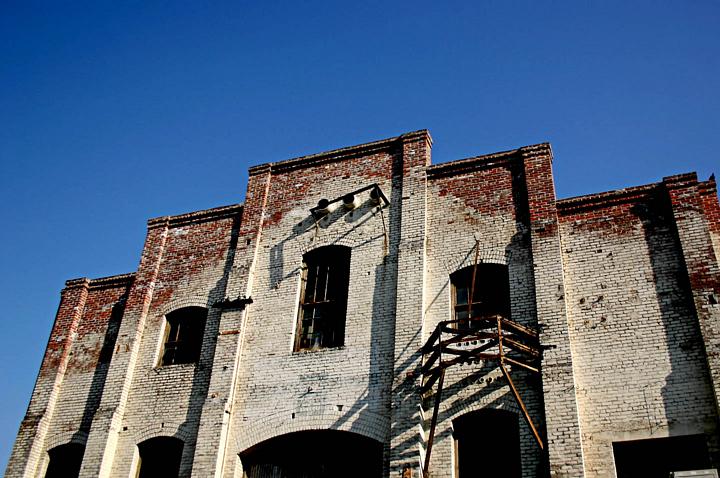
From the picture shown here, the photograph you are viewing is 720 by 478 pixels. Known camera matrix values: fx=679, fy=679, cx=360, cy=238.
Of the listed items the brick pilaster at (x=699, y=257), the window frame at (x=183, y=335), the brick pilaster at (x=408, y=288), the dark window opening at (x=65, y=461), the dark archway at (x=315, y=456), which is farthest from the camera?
the window frame at (x=183, y=335)

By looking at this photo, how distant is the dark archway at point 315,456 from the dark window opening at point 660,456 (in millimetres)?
3743

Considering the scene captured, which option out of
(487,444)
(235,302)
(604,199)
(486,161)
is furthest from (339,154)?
(487,444)

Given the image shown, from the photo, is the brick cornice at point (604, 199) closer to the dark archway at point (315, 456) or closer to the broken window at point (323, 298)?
the broken window at point (323, 298)

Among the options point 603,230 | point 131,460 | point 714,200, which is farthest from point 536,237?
point 131,460

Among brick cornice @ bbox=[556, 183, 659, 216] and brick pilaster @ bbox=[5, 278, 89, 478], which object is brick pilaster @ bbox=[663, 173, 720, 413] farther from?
brick pilaster @ bbox=[5, 278, 89, 478]

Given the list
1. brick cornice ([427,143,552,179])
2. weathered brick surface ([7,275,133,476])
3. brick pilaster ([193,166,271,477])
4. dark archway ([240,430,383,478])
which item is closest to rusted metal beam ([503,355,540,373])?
dark archway ([240,430,383,478])

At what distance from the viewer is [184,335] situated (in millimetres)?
14164

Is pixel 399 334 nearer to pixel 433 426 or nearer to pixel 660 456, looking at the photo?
pixel 433 426

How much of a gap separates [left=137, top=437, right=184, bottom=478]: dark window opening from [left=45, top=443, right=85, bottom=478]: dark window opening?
4.69 feet

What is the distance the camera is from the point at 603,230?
11.8 metres

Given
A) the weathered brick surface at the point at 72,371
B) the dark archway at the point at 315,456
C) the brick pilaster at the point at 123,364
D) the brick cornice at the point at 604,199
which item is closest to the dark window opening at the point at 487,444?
the dark archway at the point at 315,456

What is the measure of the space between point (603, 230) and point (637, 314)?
167 cm

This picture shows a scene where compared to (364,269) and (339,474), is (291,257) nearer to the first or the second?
(364,269)

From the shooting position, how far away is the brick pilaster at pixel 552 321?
988cm
